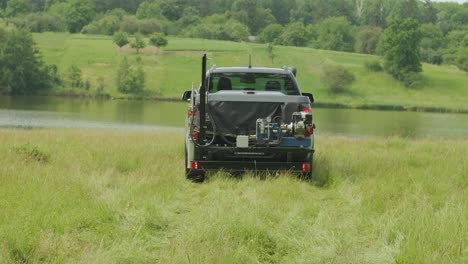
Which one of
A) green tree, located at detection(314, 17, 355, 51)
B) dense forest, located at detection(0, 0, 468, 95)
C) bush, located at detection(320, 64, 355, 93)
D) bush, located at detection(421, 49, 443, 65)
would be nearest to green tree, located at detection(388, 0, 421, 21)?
dense forest, located at detection(0, 0, 468, 95)

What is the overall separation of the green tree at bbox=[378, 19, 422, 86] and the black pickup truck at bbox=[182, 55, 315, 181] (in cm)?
10248

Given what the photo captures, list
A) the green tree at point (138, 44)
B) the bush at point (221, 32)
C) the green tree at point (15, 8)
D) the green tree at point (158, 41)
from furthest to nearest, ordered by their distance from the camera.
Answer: the green tree at point (15, 8) < the bush at point (221, 32) < the green tree at point (158, 41) < the green tree at point (138, 44)

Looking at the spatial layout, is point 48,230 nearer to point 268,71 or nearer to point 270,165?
point 270,165

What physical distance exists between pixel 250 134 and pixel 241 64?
98.1 metres

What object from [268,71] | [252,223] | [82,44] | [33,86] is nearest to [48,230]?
[252,223]

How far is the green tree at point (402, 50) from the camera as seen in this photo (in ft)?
359

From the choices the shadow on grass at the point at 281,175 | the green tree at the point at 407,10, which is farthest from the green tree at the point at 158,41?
the shadow on grass at the point at 281,175

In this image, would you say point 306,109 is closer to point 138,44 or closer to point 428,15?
point 138,44

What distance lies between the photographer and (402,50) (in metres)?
114

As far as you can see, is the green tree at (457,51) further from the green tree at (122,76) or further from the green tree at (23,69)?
the green tree at (23,69)

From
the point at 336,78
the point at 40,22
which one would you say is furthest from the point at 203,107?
the point at 40,22

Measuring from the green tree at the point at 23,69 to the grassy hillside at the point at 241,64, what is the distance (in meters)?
3.60

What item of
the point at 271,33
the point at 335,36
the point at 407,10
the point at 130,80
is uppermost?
the point at 407,10

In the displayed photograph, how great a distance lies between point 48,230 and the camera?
17.4 ft
